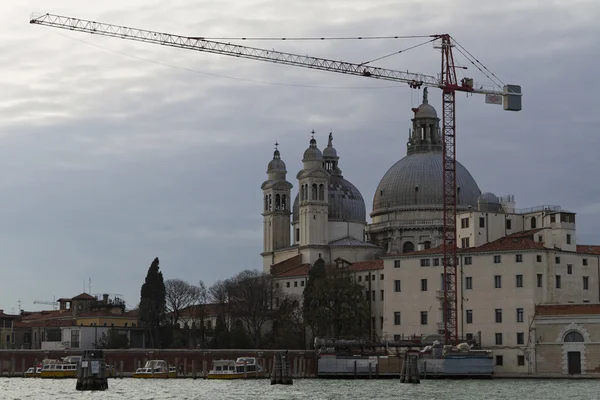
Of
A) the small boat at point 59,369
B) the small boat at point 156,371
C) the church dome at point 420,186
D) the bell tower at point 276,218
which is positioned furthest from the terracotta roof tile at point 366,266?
the small boat at point 59,369

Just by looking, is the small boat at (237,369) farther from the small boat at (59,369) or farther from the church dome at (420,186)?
the church dome at (420,186)

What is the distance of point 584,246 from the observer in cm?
11038

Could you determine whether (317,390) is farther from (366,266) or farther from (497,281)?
(366,266)

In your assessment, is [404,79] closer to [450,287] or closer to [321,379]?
Answer: [450,287]

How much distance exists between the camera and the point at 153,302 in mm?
122812

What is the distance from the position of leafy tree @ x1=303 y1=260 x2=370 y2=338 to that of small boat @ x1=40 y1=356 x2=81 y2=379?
19.6m

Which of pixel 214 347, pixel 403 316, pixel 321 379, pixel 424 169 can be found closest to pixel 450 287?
pixel 403 316

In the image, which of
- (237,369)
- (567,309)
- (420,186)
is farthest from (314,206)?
(567,309)

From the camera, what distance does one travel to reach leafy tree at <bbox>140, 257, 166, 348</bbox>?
12294 centimetres

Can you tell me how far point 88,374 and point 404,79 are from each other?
4620 centimetres

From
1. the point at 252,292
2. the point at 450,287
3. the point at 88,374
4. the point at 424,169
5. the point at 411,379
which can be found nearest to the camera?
the point at 88,374

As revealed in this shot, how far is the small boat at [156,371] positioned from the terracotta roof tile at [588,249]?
3175 cm

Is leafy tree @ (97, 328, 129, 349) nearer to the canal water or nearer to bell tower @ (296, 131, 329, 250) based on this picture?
bell tower @ (296, 131, 329, 250)

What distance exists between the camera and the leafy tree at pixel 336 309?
11356 cm
